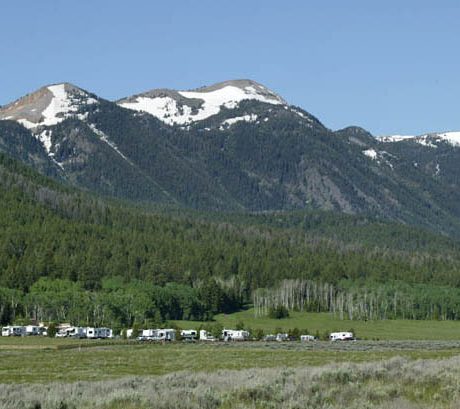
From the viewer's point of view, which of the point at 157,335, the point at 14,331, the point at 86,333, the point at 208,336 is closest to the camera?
the point at 157,335

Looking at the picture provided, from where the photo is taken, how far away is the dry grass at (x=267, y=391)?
125 feet

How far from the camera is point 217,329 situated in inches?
6634

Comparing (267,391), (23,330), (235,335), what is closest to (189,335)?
(235,335)

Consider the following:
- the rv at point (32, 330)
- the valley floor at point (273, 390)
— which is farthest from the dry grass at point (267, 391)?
the rv at point (32, 330)

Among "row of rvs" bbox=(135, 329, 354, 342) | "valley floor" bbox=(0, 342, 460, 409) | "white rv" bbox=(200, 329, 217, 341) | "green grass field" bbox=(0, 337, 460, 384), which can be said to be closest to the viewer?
"valley floor" bbox=(0, 342, 460, 409)

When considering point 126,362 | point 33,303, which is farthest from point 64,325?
point 126,362

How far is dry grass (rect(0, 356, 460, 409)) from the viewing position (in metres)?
38.0

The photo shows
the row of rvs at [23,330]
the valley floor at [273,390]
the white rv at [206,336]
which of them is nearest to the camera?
the valley floor at [273,390]

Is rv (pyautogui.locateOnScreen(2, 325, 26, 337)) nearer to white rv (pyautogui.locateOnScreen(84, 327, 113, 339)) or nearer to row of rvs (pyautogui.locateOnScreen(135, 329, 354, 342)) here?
white rv (pyautogui.locateOnScreen(84, 327, 113, 339))

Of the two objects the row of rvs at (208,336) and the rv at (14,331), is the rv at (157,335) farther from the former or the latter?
the rv at (14,331)

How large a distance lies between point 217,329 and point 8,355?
247 ft

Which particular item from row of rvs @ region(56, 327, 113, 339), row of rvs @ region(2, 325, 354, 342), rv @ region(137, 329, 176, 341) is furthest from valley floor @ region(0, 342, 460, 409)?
row of rvs @ region(56, 327, 113, 339)

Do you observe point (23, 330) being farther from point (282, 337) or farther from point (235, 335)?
point (282, 337)

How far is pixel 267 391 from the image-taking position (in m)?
41.1
